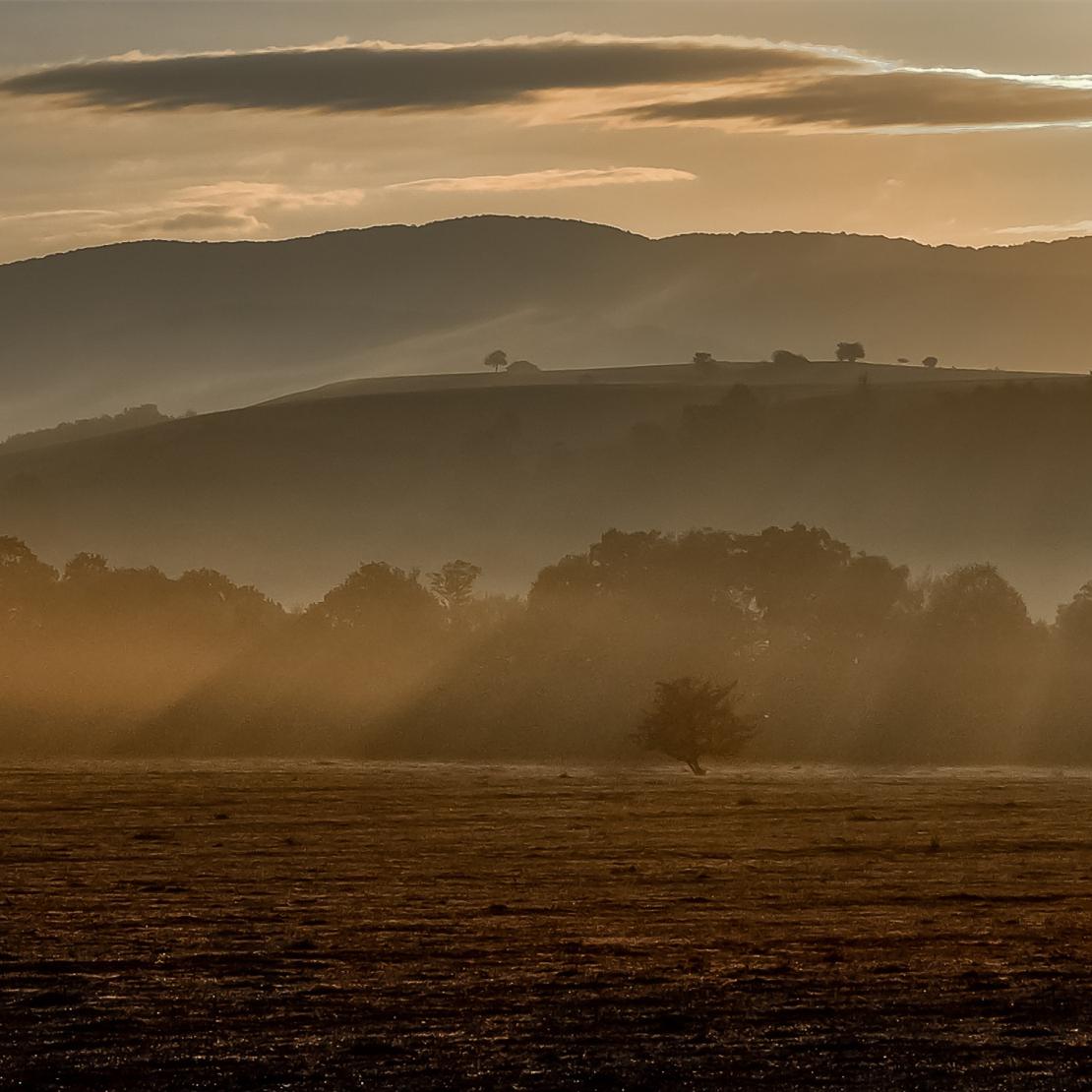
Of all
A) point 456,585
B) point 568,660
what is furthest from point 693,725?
point 456,585

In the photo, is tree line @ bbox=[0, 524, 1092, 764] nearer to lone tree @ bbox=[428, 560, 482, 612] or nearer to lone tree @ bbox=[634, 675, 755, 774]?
lone tree @ bbox=[428, 560, 482, 612]

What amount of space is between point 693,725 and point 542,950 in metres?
71.6

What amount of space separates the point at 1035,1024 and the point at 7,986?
62.1ft

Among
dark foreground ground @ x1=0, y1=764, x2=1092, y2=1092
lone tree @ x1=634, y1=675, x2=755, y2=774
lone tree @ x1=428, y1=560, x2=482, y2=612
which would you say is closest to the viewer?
dark foreground ground @ x1=0, y1=764, x2=1092, y2=1092

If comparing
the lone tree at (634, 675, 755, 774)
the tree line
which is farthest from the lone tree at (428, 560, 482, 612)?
the lone tree at (634, 675, 755, 774)

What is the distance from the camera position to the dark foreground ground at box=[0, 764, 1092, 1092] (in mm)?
30469

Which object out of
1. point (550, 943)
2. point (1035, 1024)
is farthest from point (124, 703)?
point (1035, 1024)

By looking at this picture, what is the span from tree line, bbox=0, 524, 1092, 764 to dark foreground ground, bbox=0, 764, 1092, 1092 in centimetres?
4354

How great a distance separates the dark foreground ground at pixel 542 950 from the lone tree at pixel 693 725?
3251 centimetres

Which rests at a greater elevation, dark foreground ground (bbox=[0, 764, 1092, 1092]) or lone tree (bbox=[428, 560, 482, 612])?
lone tree (bbox=[428, 560, 482, 612])

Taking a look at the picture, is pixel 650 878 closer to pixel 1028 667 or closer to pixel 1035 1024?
pixel 1035 1024

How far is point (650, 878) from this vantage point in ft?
182

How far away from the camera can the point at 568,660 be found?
131 m

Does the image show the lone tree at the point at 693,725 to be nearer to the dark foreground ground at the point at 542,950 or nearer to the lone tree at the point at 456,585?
the dark foreground ground at the point at 542,950
